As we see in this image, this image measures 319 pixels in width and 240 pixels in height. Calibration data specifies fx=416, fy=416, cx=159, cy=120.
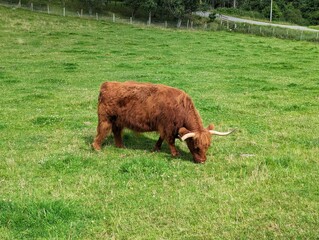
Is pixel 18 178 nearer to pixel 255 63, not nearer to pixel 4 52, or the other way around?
pixel 255 63

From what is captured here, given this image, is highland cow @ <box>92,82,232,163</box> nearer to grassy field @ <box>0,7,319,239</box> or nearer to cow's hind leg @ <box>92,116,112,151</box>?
cow's hind leg @ <box>92,116,112,151</box>

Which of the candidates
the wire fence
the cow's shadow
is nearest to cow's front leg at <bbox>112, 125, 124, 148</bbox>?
the cow's shadow

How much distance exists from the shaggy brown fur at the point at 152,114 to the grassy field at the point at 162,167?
0.41 meters

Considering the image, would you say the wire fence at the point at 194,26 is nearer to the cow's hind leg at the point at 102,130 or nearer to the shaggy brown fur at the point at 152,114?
the shaggy brown fur at the point at 152,114

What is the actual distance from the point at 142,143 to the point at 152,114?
1.38 metres

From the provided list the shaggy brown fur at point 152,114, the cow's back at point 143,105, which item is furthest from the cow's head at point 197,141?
the cow's back at point 143,105

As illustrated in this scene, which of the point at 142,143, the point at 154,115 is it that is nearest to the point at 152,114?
the point at 154,115

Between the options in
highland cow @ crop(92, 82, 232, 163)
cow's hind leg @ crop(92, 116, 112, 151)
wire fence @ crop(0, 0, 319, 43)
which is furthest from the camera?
wire fence @ crop(0, 0, 319, 43)

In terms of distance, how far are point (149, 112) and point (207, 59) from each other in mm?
19407

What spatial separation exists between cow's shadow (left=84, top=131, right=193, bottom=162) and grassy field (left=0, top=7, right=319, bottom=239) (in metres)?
0.03

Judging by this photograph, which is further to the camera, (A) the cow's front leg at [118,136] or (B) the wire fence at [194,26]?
(B) the wire fence at [194,26]

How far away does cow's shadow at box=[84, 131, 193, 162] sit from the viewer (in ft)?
31.3

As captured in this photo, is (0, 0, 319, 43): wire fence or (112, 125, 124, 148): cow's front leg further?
(0, 0, 319, 43): wire fence

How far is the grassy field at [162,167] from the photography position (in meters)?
6.16
